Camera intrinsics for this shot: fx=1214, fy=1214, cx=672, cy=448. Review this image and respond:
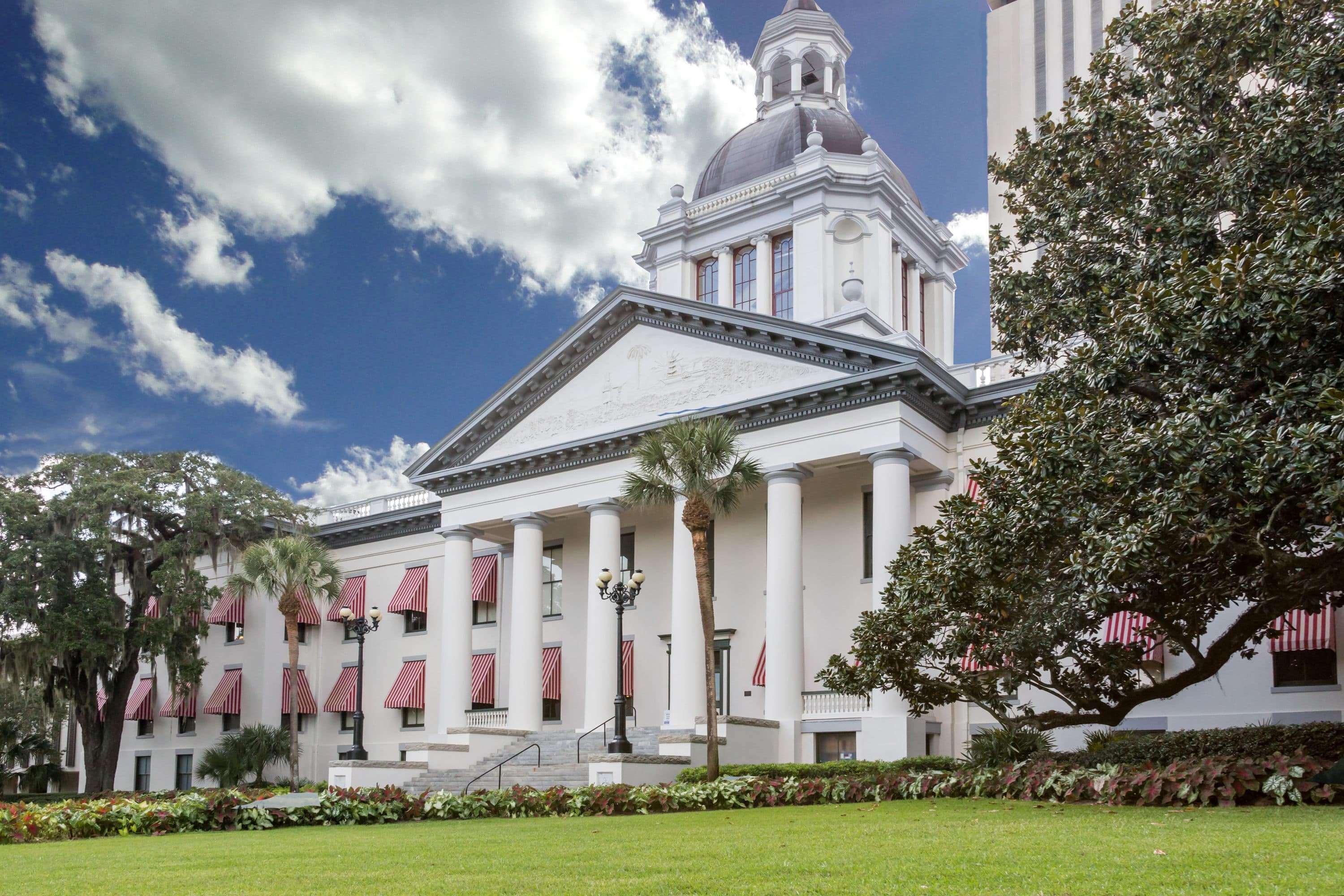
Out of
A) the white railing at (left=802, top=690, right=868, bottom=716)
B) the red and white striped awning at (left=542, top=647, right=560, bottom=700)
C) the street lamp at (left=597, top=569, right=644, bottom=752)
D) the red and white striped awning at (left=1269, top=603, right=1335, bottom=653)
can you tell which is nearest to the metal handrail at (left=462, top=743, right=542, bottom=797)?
the street lamp at (left=597, top=569, right=644, bottom=752)

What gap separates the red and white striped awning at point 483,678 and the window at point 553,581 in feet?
8.36

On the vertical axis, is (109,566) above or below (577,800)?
above

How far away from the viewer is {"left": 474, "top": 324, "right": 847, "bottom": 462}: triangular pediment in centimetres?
3177

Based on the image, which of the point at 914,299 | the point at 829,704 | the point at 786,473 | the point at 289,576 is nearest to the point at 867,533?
the point at 786,473

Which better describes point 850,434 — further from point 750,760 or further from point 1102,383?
point 1102,383

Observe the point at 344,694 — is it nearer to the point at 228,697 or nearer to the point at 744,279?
the point at 228,697

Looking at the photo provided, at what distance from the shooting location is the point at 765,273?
144ft

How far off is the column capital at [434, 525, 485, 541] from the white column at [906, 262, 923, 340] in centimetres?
1792

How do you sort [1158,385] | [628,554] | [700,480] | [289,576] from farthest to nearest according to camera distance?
[289,576] < [628,554] < [700,480] < [1158,385]

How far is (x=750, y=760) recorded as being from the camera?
28.3m

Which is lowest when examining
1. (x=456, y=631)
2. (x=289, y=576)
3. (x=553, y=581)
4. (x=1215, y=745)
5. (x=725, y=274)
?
(x=1215, y=745)

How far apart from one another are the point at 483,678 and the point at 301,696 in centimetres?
810

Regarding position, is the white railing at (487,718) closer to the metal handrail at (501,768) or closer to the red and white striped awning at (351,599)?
the metal handrail at (501,768)

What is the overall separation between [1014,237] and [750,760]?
537 inches
